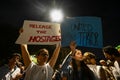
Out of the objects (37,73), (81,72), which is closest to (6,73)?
(37,73)

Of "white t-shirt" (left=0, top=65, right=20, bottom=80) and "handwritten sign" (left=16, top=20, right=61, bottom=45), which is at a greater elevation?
"handwritten sign" (left=16, top=20, right=61, bottom=45)

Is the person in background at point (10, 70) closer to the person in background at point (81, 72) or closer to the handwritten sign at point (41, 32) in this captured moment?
the handwritten sign at point (41, 32)

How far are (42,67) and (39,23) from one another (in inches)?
76.6

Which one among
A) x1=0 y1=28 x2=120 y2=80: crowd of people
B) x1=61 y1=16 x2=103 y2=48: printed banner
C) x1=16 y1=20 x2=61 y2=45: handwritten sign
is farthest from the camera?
x1=61 y1=16 x2=103 y2=48: printed banner

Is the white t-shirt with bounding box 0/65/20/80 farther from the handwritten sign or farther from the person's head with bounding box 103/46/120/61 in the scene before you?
the person's head with bounding box 103/46/120/61

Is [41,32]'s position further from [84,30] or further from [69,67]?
[69,67]

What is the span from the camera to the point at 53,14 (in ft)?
26.1

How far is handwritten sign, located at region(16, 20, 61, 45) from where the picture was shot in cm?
700

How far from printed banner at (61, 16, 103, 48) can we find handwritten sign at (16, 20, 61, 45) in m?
0.19

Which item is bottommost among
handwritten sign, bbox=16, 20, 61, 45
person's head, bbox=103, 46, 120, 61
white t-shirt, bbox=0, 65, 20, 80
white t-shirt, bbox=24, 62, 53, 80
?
white t-shirt, bbox=0, 65, 20, 80

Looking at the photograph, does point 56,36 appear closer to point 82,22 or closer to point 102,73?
point 82,22

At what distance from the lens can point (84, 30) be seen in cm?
750

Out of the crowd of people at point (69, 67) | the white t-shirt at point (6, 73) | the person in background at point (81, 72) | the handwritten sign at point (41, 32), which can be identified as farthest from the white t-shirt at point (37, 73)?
the white t-shirt at point (6, 73)

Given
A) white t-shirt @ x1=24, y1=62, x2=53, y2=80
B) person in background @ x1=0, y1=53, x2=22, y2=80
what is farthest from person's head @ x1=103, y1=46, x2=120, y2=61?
person in background @ x1=0, y1=53, x2=22, y2=80
